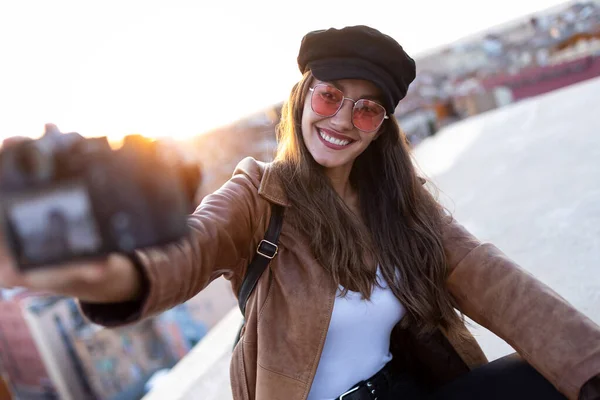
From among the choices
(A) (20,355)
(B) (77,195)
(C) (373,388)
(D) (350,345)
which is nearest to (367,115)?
(D) (350,345)

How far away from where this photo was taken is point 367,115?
1349 mm

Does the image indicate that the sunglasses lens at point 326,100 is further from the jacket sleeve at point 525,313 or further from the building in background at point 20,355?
the building in background at point 20,355

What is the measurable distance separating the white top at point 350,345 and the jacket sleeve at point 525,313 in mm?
265

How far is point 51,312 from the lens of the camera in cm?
2869

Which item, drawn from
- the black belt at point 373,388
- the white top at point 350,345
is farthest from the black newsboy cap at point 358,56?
the black belt at point 373,388

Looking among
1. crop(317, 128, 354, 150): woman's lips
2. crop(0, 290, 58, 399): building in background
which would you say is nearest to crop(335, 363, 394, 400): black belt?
crop(317, 128, 354, 150): woman's lips

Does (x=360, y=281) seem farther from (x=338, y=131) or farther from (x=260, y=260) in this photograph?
(x=338, y=131)

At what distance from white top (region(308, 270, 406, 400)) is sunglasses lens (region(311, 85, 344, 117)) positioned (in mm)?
513

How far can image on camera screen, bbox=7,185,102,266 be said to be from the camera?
50cm

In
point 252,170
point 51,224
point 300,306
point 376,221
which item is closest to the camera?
point 51,224

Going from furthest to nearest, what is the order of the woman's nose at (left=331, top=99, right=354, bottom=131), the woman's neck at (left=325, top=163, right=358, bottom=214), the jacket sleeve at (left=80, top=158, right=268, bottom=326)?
the woman's neck at (left=325, top=163, right=358, bottom=214)
the woman's nose at (left=331, top=99, right=354, bottom=131)
the jacket sleeve at (left=80, top=158, right=268, bottom=326)

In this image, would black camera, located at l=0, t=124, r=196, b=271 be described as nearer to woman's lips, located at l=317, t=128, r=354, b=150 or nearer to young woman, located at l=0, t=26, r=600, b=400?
young woman, located at l=0, t=26, r=600, b=400

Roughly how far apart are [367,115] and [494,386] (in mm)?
820

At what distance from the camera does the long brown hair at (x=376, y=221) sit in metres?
1.29
